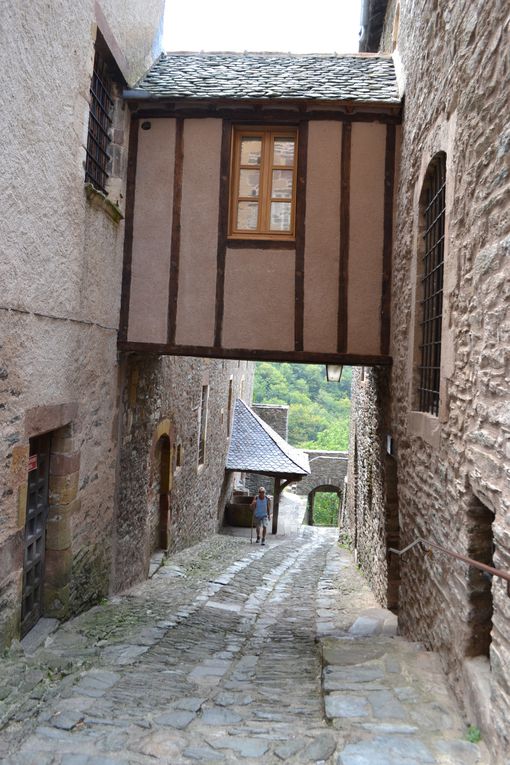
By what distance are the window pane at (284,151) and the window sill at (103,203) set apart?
5.65 ft

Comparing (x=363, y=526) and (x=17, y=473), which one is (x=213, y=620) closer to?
(x=17, y=473)

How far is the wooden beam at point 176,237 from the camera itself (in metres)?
6.64

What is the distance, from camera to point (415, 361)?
548cm

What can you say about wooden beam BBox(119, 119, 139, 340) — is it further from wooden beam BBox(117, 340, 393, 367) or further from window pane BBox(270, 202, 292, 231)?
window pane BBox(270, 202, 292, 231)

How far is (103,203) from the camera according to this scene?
586cm

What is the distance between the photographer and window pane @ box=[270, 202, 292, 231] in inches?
262

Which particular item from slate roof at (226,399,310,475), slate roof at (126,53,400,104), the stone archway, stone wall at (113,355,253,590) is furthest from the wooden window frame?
slate roof at (226,399,310,475)

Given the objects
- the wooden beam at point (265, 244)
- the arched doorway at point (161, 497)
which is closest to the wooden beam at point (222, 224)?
the wooden beam at point (265, 244)

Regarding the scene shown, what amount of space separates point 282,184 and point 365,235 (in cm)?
102

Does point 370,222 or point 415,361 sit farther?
point 370,222

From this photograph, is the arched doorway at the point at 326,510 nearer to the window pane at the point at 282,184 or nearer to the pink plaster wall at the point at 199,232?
the pink plaster wall at the point at 199,232

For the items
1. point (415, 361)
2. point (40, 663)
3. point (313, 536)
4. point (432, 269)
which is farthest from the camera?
point (313, 536)

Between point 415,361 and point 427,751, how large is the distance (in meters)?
3.19

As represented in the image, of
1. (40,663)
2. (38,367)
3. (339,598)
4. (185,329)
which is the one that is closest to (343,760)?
(40,663)
